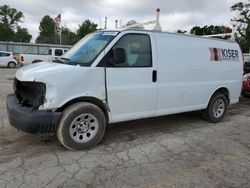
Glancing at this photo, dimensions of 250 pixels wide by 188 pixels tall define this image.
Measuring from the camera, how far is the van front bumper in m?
4.01

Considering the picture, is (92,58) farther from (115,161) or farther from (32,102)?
(115,161)

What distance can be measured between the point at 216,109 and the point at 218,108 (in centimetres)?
7

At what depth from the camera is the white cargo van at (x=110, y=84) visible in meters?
4.13

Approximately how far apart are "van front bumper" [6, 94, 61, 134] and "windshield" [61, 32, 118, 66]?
100 cm

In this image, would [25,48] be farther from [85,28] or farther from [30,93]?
[30,93]

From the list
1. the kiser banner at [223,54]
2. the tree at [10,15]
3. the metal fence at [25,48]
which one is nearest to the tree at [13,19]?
the tree at [10,15]

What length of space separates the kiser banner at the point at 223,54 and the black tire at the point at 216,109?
893 mm

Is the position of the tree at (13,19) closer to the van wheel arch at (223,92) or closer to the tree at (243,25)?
the tree at (243,25)

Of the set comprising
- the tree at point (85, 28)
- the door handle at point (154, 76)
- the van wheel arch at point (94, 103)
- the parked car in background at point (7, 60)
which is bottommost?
the van wheel arch at point (94, 103)

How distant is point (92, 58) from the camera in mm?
4484

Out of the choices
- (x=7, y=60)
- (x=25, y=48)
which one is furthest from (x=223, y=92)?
(x=25, y=48)

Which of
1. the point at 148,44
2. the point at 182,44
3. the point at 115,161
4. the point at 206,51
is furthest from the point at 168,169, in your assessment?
the point at 206,51

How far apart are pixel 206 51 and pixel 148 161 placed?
3125 mm

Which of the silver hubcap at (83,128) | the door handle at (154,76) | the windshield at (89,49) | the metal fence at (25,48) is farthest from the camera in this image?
the metal fence at (25,48)
